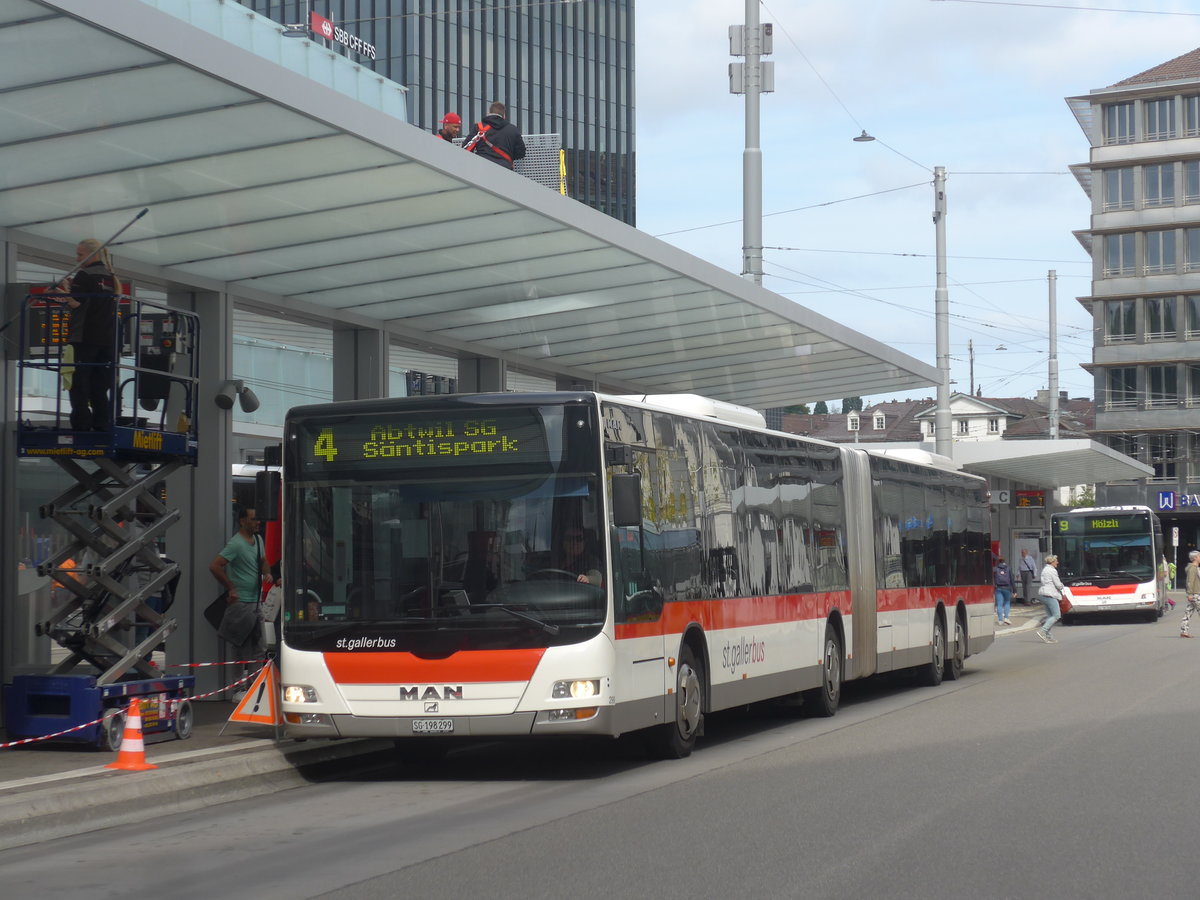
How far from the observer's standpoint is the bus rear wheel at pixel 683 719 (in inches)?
505

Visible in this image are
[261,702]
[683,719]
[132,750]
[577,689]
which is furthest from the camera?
[683,719]

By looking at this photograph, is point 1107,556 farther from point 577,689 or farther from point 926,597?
point 577,689

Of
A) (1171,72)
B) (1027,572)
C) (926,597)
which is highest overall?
(1171,72)

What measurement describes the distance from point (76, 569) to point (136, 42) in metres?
4.26

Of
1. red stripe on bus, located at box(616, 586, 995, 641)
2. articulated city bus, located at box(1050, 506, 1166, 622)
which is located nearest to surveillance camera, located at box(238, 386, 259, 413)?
red stripe on bus, located at box(616, 586, 995, 641)

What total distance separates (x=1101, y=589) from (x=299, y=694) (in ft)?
Result: 118

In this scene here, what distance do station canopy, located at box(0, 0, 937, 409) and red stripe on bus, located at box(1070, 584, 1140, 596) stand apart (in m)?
22.5

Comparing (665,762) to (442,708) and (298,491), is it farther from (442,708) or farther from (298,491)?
(298,491)

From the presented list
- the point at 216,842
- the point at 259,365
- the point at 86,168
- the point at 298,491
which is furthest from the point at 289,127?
the point at 259,365

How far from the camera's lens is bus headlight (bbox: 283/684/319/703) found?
11.8 meters

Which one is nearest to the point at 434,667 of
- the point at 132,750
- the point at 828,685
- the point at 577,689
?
the point at 577,689

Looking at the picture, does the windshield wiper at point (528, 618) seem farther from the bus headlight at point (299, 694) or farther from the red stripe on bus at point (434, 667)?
the bus headlight at point (299, 694)

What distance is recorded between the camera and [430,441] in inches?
466

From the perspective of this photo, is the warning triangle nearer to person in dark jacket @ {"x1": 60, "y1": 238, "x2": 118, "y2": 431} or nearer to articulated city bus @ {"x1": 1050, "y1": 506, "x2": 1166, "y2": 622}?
person in dark jacket @ {"x1": 60, "y1": 238, "x2": 118, "y2": 431}
